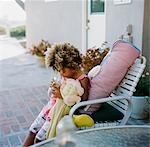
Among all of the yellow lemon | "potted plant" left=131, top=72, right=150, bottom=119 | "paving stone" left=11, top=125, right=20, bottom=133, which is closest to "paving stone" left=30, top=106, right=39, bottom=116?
"paving stone" left=11, top=125, right=20, bottom=133

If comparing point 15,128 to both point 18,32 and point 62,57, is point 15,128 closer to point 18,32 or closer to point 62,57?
point 62,57

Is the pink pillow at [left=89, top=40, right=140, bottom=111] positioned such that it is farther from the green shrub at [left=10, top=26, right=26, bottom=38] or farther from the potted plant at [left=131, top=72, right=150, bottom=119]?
the green shrub at [left=10, top=26, right=26, bottom=38]

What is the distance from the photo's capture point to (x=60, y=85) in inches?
88.9

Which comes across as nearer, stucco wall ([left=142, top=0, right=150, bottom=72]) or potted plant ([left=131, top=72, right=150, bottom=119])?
potted plant ([left=131, top=72, right=150, bottom=119])

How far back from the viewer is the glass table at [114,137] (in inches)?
52.7

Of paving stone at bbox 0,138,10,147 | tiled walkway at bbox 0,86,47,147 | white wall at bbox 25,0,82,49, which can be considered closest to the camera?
paving stone at bbox 0,138,10,147

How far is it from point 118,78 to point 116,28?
2006mm

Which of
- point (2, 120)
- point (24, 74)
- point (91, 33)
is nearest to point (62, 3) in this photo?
point (91, 33)

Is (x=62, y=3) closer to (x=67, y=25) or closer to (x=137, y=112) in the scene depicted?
(x=67, y=25)

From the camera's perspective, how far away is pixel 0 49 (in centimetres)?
886

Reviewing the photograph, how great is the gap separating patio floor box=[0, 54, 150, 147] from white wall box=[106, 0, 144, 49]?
3.66 ft

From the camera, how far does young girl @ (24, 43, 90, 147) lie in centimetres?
214

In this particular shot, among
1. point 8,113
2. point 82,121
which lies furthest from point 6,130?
point 82,121

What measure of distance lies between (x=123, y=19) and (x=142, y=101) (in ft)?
4.09
